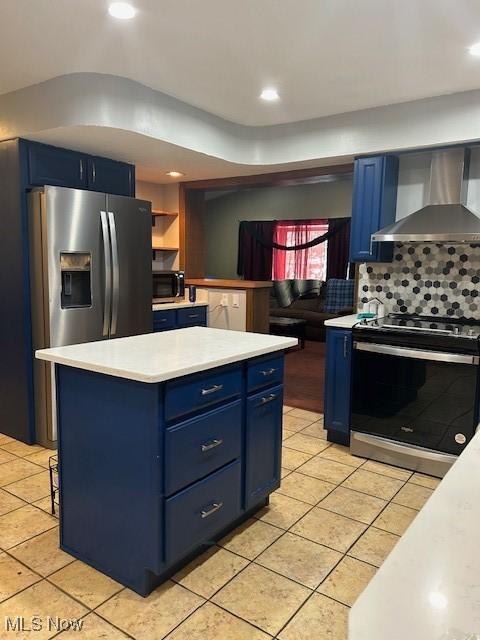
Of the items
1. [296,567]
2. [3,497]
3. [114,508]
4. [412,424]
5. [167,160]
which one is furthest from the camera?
[167,160]

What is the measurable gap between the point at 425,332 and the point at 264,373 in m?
1.23

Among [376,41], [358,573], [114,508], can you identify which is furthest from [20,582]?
[376,41]

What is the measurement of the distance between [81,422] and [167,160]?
2533mm

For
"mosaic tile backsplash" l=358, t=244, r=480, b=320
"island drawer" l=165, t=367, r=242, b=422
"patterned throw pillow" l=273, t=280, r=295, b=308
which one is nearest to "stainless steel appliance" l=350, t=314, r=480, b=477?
"mosaic tile backsplash" l=358, t=244, r=480, b=320

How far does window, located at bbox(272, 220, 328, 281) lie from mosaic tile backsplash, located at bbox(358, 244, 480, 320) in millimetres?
4980

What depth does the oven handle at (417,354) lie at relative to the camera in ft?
9.47

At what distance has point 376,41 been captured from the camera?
242cm

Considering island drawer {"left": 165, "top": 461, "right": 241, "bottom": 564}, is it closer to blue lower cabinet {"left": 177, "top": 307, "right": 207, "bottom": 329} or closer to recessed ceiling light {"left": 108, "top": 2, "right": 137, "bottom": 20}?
recessed ceiling light {"left": 108, "top": 2, "right": 137, "bottom": 20}

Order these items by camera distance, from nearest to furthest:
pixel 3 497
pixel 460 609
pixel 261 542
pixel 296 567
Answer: pixel 460 609
pixel 296 567
pixel 261 542
pixel 3 497

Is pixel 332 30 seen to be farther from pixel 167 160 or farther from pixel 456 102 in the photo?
pixel 167 160

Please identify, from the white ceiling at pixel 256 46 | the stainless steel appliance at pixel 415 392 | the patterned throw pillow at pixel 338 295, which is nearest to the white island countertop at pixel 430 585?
the white ceiling at pixel 256 46

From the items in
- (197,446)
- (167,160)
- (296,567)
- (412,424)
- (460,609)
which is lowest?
(296,567)

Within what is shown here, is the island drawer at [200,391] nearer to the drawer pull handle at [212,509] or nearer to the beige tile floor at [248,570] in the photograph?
the drawer pull handle at [212,509]

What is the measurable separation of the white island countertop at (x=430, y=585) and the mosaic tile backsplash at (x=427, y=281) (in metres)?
2.87
